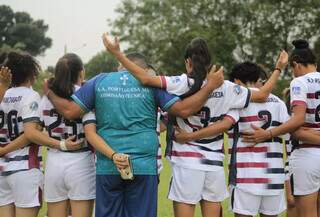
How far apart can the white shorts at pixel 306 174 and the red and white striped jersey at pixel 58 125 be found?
7.11ft

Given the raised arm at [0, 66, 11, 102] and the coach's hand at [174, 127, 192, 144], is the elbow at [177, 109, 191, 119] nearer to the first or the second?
the coach's hand at [174, 127, 192, 144]

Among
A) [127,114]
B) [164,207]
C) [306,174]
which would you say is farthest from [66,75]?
[164,207]

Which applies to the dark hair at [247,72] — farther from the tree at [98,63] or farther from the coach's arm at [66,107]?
the tree at [98,63]

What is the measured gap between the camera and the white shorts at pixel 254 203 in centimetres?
538

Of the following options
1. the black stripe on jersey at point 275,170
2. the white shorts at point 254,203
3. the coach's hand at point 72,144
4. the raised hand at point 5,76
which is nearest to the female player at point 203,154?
the white shorts at point 254,203

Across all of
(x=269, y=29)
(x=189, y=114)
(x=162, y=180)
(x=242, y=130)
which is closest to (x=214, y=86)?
(x=189, y=114)

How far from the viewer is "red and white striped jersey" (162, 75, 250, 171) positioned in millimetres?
5172

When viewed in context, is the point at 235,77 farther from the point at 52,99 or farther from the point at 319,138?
the point at 52,99

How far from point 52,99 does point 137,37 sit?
41.7 m

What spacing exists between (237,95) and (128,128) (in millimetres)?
1180

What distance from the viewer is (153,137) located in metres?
4.84

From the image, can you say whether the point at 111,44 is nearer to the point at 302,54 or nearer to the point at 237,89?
the point at 237,89

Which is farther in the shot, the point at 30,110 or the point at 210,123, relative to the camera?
the point at 30,110

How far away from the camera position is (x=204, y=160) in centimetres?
517
